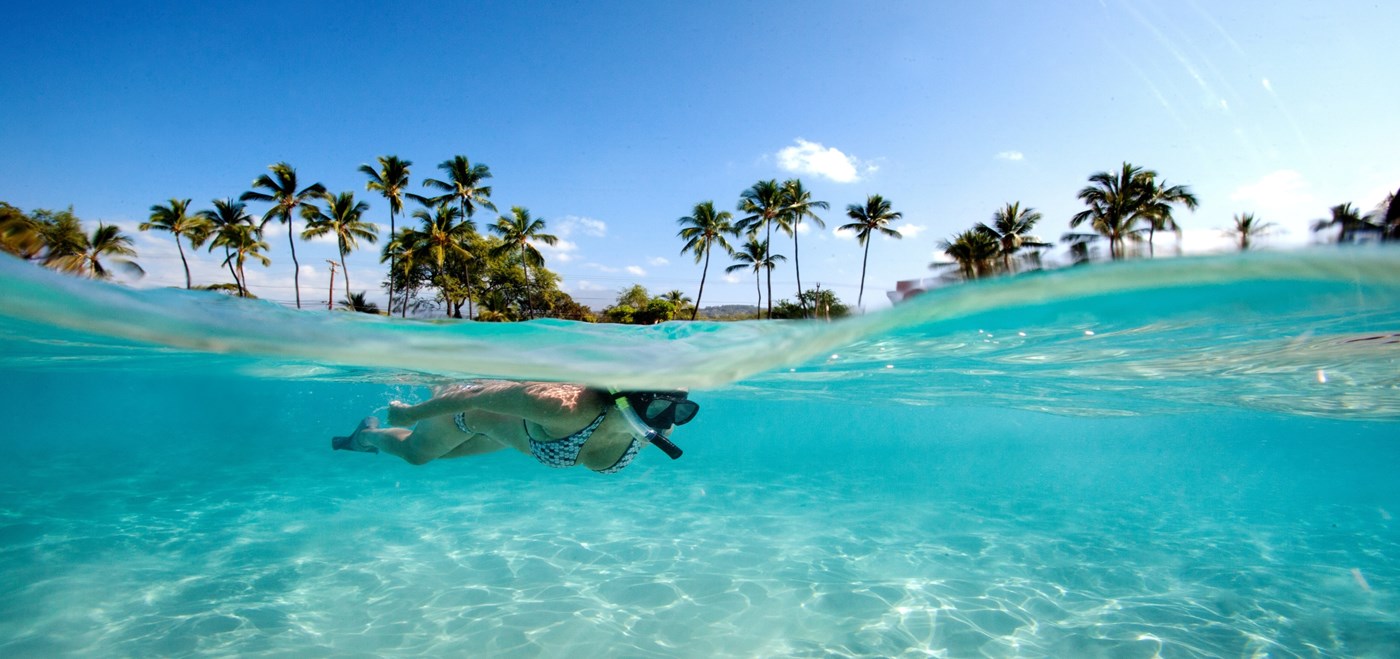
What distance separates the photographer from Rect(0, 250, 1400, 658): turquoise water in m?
6.71

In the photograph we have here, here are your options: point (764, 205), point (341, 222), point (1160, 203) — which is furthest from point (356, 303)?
point (1160, 203)

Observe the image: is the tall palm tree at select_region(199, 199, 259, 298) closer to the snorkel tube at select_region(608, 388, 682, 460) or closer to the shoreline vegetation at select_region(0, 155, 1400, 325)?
the shoreline vegetation at select_region(0, 155, 1400, 325)

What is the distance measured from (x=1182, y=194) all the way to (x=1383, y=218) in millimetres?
44058

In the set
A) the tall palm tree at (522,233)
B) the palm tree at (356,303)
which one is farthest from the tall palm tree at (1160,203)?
the palm tree at (356,303)

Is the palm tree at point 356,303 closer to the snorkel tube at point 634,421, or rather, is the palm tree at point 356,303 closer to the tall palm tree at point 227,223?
Result: the tall palm tree at point 227,223

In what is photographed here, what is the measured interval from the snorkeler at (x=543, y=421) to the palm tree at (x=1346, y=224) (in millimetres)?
5940

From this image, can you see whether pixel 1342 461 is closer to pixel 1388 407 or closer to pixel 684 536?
pixel 1388 407

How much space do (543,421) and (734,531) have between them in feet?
20.6

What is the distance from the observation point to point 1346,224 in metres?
5.42

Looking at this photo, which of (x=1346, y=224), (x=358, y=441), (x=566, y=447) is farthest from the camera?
(x=358, y=441)

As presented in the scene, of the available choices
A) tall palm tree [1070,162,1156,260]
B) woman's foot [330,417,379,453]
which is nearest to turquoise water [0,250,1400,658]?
woman's foot [330,417,379,453]

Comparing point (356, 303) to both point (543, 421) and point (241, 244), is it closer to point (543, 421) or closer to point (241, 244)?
point (241, 244)

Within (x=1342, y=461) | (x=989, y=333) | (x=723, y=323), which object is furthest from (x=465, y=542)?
(x=1342, y=461)

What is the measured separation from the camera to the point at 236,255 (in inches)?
1737
